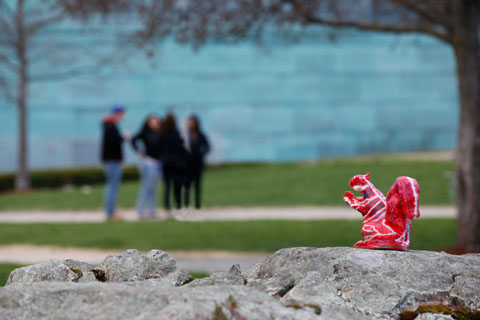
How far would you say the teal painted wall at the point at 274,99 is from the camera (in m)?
32.3

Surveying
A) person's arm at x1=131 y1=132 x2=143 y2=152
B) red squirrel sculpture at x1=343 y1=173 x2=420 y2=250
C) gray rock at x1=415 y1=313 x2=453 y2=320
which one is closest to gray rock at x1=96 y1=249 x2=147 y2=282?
red squirrel sculpture at x1=343 y1=173 x2=420 y2=250

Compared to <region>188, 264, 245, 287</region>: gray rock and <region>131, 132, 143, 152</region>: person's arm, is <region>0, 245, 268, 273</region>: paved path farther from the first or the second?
<region>188, 264, 245, 287</region>: gray rock

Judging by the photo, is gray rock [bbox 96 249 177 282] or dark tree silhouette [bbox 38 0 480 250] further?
dark tree silhouette [bbox 38 0 480 250]

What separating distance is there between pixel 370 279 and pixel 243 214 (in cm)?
1252

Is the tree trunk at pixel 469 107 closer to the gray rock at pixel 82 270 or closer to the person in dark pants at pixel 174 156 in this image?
the person in dark pants at pixel 174 156

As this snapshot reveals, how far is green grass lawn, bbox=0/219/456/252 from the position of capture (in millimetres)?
11812

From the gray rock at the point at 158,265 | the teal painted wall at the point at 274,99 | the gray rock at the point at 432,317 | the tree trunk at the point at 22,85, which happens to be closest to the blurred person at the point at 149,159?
the gray rock at the point at 158,265

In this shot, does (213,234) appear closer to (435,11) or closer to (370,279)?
(435,11)

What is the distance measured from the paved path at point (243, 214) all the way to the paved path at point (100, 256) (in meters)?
4.17

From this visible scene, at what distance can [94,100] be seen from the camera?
32312 millimetres

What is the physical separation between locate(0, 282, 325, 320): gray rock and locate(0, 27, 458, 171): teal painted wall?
27310 millimetres

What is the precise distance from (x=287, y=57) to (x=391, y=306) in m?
29.4

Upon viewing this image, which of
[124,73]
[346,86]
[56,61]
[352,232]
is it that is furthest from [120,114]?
[346,86]

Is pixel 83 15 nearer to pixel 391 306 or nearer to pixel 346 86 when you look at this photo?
pixel 391 306
